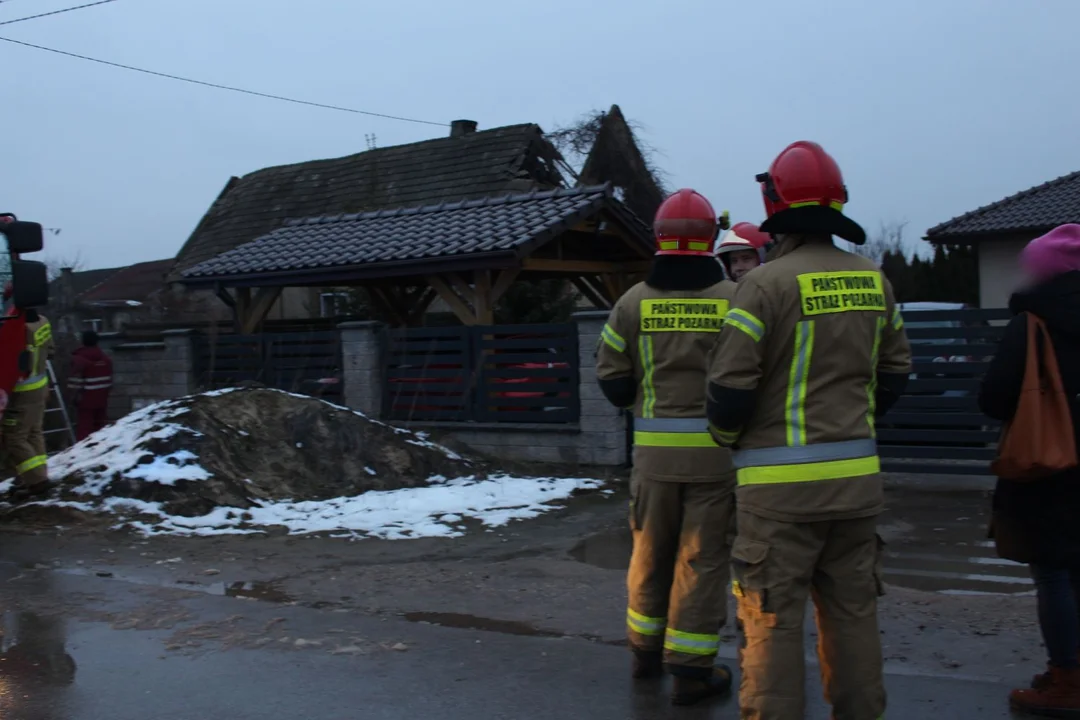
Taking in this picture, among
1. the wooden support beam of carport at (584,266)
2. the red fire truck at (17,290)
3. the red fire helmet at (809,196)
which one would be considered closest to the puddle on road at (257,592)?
the red fire truck at (17,290)

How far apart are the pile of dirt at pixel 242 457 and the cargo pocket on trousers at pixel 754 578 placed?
642cm

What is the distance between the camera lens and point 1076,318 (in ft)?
13.7

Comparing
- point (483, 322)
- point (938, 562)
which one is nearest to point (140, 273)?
point (483, 322)

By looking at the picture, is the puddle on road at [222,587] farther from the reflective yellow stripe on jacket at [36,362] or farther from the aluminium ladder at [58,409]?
the aluminium ladder at [58,409]

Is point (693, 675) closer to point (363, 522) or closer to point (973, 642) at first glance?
point (973, 642)

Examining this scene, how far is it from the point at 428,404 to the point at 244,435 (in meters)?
2.53

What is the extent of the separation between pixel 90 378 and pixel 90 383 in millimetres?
64

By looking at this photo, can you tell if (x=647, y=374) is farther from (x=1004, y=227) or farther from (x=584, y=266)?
(x=1004, y=227)

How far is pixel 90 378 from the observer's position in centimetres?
1358

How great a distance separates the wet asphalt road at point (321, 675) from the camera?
14.6 feet

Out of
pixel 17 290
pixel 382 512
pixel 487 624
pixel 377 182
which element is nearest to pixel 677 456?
pixel 487 624

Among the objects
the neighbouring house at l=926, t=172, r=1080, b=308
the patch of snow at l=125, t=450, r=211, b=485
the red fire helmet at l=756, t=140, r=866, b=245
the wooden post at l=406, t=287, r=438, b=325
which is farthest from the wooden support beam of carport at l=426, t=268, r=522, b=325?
the neighbouring house at l=926, t=172, r=1080, b=308

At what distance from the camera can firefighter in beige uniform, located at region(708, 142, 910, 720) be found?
350cm

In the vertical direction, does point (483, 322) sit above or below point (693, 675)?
above
